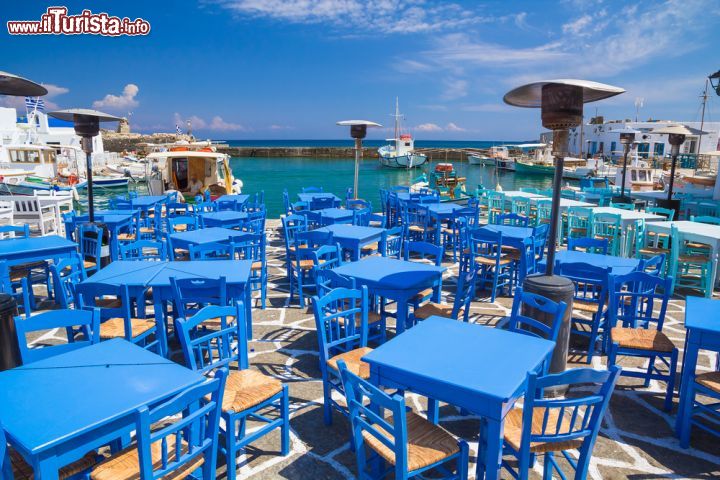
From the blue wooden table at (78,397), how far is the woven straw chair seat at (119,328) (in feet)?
4.92

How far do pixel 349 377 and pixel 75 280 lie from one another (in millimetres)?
3936

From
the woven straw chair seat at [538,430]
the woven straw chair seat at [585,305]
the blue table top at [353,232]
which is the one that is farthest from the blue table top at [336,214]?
the woven straw chair seat at [538,430]

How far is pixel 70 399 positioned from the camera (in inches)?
96.5

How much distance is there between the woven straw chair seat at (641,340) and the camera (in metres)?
4.20

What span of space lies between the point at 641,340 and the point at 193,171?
16.3 metres

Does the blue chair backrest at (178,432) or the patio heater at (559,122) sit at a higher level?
the patio heater at (559,122)

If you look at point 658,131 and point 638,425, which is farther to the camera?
point 658,131

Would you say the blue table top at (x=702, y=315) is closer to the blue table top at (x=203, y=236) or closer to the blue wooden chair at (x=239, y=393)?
the blue wooden chair at (x=239, y=393)

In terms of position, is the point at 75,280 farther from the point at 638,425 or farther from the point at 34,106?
the point at 34,106

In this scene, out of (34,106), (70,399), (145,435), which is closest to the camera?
(145,435)

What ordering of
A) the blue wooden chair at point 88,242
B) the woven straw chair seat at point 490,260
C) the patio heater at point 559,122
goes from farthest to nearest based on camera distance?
the woven straw chair seat at point 490,260
the blue wooden chair at point 88,242
the patio heater at point 559,122

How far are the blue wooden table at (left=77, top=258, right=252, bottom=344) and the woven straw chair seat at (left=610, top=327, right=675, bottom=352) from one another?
11.8ft

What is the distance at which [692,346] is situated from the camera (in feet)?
11.8

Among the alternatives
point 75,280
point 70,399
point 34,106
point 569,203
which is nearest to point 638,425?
point 70,399
